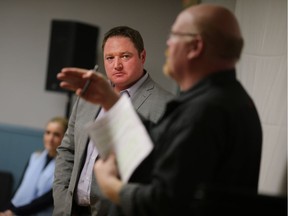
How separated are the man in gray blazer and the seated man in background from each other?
1.24 m

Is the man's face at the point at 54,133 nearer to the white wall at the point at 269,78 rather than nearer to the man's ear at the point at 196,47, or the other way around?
the white wall at the point at 269,78

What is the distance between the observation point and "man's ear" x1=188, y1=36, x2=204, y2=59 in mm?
1164

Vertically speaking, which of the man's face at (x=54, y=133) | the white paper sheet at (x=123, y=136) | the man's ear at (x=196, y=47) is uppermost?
the man's ear at (x=196, y=47)

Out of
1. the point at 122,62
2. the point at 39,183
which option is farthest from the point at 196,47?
the point at 39,183

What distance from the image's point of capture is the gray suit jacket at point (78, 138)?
210 cm

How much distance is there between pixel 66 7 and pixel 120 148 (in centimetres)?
379

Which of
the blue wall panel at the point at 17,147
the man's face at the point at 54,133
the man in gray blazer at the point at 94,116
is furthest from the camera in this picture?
the blue wall panel at the point at 17,147

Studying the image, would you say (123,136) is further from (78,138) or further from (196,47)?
(78,138)

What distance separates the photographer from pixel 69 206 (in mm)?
2125

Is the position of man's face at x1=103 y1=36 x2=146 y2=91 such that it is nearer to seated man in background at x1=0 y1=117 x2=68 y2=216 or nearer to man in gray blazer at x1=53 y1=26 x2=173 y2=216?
man in gray blazer at x1=53 y1=26 x2=173 y2=216

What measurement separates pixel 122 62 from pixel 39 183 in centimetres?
168

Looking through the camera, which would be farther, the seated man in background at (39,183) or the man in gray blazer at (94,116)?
the seated man in background at (39,183)

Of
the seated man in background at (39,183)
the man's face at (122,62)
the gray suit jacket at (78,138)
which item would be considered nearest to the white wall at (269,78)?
the gray suit jacket at (78,138)

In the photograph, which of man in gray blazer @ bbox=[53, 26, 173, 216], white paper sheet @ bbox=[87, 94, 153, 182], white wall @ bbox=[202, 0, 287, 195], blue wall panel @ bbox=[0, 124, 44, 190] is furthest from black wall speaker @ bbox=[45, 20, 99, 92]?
white paper sheet @ bbox=[87, 94, 153, 182]
